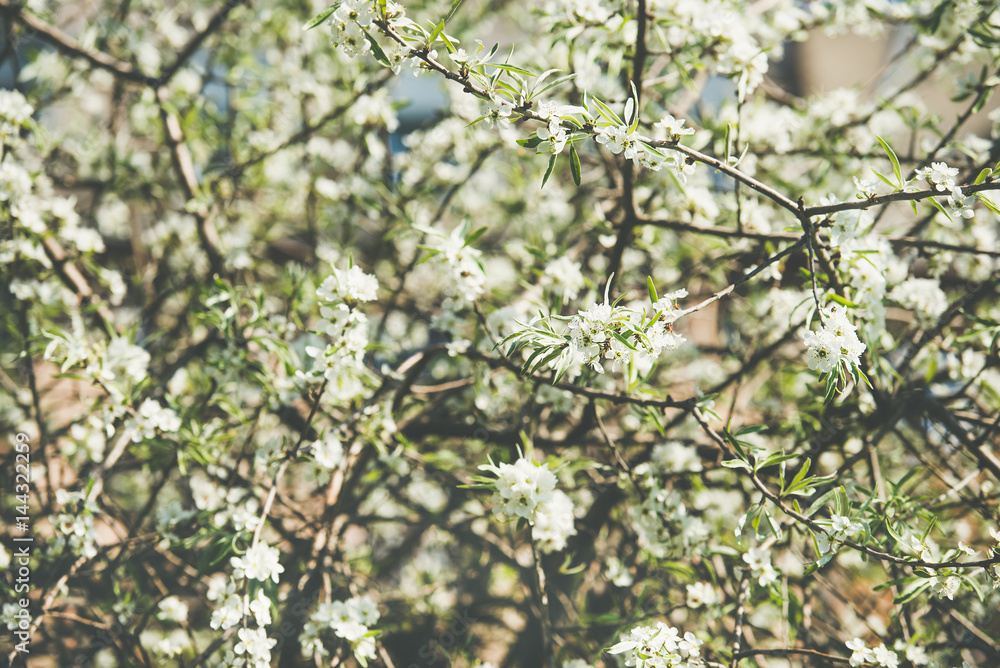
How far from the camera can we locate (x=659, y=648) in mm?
1688

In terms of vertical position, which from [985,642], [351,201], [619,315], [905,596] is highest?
[351,201]

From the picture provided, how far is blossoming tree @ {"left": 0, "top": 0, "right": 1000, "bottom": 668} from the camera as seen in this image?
1.82 meters

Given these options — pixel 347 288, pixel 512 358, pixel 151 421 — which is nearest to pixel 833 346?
pixel 512 358

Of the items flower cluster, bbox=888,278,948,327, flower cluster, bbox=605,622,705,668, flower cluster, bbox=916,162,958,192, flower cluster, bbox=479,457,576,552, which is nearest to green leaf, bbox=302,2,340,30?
flower cluster, bbox=479,457,576,552

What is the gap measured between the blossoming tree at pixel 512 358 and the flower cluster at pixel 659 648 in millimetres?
10

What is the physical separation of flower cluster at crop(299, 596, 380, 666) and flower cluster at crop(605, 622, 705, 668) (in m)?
0.80

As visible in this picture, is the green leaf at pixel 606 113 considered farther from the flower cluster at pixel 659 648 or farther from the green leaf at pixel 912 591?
the green leaf at pixel 912 591

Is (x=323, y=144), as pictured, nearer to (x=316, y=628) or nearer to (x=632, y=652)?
(x=316, y=628)

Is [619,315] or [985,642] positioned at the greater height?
[619,315]

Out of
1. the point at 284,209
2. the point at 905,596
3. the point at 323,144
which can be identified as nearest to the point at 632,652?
the point at 905,596

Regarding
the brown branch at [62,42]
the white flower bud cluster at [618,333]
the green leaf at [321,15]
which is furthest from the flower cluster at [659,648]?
the brown branch at [62,42]

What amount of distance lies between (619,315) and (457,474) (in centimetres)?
164

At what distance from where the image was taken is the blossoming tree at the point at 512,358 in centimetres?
182

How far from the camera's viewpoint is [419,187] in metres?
3.17
